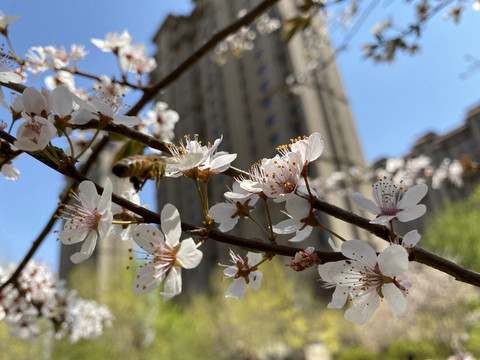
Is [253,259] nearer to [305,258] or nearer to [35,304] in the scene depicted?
[305,258]

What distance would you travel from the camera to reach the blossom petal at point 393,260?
0.39m

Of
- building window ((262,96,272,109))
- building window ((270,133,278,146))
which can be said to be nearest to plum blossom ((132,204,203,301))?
building window ((270,133,278,146))

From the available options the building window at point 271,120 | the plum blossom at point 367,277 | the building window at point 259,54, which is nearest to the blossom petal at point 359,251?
the plum blossom at point 367,277

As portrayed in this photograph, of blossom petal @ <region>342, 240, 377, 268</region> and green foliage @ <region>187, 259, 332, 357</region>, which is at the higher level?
green foliage @ <region>187, 259, 332, 357</region>

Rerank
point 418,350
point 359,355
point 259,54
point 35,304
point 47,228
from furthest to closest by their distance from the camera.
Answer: point 259,54, point 359,355, point 418,350, point 35,304, point 47,228

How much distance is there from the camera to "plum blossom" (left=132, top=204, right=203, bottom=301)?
1.37 feet

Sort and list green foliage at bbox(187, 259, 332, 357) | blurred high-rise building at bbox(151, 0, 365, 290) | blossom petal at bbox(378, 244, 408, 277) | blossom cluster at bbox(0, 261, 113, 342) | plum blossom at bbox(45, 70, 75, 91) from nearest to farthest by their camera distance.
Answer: blossom petal at bbox(378, 244, 408, 277) → plum blossom at bbox(45, 70, 75, 91) → blossom cluster at bbox(0, 261, 113, 342) → green foliage at bbox(187, 259, 332, 357) → blurred high-rise building at bbox(151, 0, 365, 290)

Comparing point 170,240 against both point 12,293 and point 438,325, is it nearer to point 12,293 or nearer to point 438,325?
point 12,293

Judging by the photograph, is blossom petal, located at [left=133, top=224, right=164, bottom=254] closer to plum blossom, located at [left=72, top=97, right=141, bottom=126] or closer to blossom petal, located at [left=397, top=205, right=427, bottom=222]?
plum blossom, located at [left=72, top=97, right=141, bottom=126]

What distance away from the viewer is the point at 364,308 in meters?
0.46

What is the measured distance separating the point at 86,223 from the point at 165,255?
0.44 ft

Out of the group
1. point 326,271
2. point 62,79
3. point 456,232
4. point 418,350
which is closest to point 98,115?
point 326,271

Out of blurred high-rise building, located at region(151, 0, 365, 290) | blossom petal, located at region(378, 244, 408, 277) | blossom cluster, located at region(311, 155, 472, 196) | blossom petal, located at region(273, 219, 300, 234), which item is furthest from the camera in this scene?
blurred high-rise building, located at region(151, 0, 365, 290)

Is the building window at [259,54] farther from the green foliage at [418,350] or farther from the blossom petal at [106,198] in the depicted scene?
the blossom petal at [106,198]
